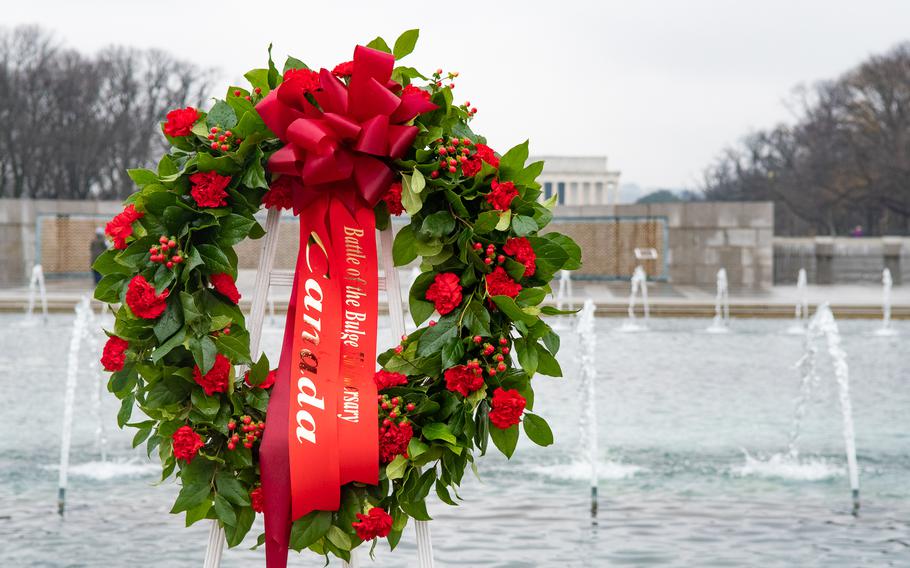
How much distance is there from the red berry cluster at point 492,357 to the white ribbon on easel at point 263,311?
238mm

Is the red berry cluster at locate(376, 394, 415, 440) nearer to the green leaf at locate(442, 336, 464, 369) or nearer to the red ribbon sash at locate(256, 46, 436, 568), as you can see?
the red ribbon sash at locate(256, 46, 436, 568)

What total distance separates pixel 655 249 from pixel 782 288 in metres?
3.13

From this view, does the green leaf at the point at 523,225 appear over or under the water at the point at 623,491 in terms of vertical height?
over

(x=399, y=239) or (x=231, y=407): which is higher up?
(x=399, y=239)

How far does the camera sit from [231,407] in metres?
3.52

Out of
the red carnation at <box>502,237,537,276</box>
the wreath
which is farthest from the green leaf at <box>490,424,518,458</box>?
the red carnation at <box>502,237,537,276</box>

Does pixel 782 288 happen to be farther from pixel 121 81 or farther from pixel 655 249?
pixel 121 81

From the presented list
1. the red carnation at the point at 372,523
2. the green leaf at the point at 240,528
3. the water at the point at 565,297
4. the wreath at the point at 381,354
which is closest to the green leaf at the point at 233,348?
the wreath at the point at 381,354

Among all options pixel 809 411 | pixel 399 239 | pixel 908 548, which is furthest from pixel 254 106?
pixel 809 411

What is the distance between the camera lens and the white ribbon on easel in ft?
11.4

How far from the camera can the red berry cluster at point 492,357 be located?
3441 millimetres

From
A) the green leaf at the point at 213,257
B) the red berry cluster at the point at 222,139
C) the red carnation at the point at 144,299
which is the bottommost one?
the red carnation at the point at 144,299

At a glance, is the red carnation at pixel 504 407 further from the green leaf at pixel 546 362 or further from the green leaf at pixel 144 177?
the green leaf at pixel 144 177

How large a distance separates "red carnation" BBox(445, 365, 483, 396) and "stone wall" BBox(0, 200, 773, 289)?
81.4ft
